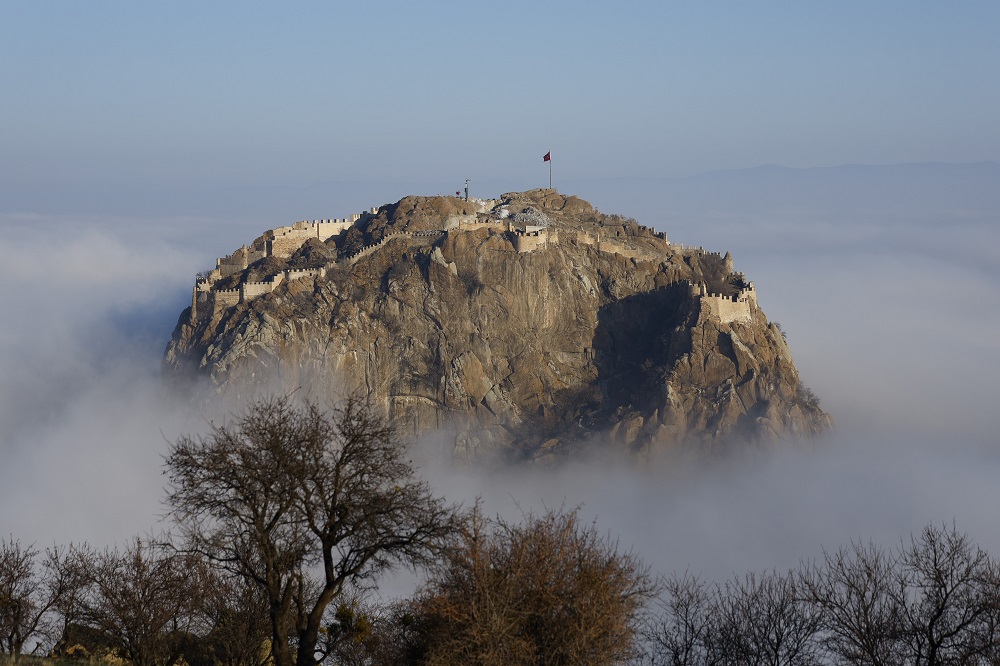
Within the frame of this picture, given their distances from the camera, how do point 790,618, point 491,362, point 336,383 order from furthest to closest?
point 491,362 < point 336,383 < point 790,618

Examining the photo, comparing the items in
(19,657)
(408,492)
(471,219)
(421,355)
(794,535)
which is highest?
(471,219)

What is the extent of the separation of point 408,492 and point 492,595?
10.3 ft

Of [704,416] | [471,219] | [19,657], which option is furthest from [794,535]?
[19,657]

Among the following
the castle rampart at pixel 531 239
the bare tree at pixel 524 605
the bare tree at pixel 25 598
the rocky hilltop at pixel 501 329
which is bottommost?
the bare tree at pixel 524 605

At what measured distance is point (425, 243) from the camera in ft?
578

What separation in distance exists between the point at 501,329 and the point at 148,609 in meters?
143

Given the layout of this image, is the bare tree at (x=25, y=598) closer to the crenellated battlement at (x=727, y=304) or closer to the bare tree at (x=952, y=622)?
the bare tree at (x=952, y=622)

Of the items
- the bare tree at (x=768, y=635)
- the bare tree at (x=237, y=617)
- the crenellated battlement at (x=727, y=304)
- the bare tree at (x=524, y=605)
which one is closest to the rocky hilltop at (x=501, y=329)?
the crenellated battlement at (x=727, y=304)

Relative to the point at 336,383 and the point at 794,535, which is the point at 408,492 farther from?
the point at 794,535

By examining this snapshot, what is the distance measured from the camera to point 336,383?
171 metres

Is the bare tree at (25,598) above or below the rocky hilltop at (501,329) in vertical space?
below

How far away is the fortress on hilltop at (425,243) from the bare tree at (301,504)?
434ft

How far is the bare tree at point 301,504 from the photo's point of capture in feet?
114

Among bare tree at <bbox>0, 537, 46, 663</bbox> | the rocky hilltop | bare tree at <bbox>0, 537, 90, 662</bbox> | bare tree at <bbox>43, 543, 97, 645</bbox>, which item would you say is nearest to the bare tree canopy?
bare tree at <bbox>43, 543, 97, 645</bbox>
